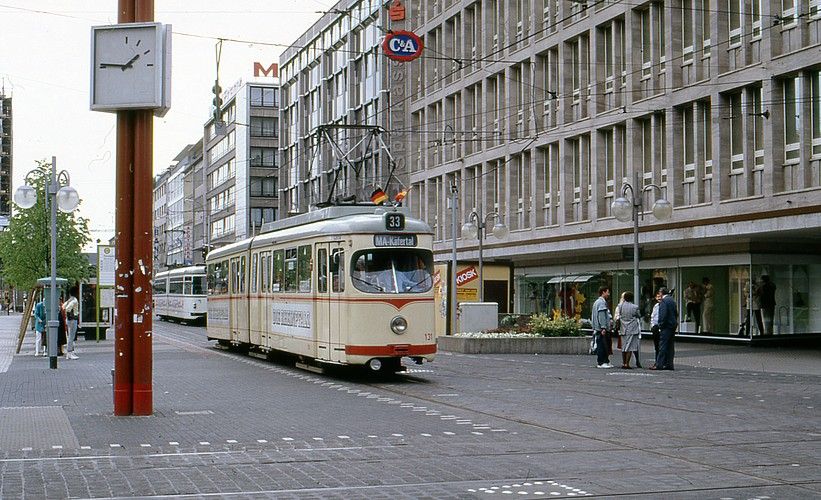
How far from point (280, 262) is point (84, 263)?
21.9 meters

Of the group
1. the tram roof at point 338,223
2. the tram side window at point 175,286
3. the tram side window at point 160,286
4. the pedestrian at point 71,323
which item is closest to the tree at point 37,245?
the pedestrian at point 71,323

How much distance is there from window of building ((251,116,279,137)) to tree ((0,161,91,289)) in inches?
2423

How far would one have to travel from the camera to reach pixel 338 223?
22531 millimetres

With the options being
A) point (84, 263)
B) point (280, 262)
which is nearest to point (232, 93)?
point (84, 263)

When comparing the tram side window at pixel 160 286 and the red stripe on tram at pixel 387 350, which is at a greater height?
the tram side window at pixel 160 286

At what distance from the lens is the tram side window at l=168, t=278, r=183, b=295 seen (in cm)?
6794

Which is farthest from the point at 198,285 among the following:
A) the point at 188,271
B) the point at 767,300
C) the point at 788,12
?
the point at 788,12

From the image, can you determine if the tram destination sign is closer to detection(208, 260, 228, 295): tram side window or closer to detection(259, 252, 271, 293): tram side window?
detection(259, 252, 271, 293): tram side window

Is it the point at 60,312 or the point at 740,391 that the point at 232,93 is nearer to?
the point at 60,312

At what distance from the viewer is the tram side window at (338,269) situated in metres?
22.3

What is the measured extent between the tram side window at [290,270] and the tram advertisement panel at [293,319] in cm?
39

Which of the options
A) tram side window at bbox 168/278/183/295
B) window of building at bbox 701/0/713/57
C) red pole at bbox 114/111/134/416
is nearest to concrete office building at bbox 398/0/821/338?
window of building at bbox 701/0/713/57

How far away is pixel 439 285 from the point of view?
37.9 meters

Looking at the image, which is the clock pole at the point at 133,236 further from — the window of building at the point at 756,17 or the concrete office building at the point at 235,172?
the concrete office building at the point at 235,172
